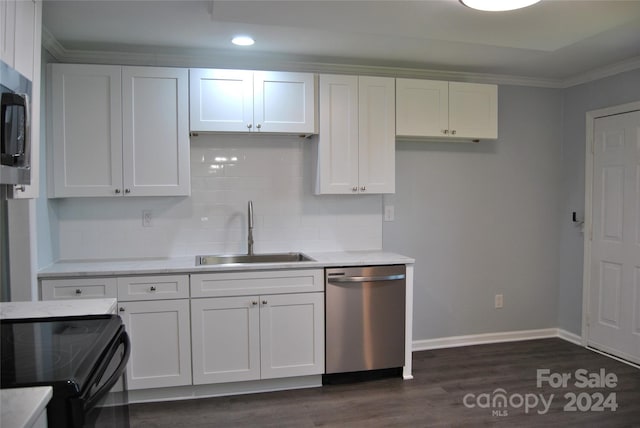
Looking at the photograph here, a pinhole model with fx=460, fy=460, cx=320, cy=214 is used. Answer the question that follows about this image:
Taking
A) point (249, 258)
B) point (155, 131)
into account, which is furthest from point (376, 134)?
point (155, 131)

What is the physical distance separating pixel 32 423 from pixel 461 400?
8.82 feet

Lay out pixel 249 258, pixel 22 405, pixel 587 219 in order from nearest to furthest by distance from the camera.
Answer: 1. pixel 22 405
2. pixel 249 258
3. pixel 587 219

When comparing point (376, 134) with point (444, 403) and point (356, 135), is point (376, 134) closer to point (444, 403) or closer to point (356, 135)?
point (356, 135)

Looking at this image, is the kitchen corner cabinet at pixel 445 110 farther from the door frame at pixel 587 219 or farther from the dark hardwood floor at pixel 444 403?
the dark hardwood floor at pixel 444 403

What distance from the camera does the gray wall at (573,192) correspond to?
4074 millimetres

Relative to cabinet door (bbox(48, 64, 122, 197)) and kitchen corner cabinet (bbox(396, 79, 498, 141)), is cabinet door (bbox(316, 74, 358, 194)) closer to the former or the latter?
kitchen corner cabinet (bbox(396, 79, 498, 141))

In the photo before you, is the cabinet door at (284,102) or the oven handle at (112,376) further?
the cabinet door at (284,102)

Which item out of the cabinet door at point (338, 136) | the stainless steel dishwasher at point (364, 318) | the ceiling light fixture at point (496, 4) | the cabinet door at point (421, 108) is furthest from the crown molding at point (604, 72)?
the stainless steel dishwasher at point (364, 318)

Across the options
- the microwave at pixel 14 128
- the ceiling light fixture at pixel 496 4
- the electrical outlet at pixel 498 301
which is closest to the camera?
the microwave at pixel 14 128

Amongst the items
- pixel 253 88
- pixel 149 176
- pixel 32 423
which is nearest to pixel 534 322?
pixel 253 88

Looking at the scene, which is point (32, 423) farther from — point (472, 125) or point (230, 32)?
point (472, 125)

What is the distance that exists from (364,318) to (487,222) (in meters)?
1.64

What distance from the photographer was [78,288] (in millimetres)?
2873

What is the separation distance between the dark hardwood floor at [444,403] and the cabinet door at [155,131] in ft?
4.87
